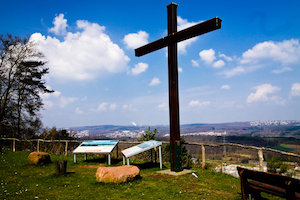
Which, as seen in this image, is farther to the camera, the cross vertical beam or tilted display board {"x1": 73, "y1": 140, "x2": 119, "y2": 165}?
tilted display board {"x1": 73, "y1": 140, "x2": 119, "y2": 165}

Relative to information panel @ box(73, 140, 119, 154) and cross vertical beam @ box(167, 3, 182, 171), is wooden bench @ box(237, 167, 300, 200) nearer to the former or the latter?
cross vertical beam @ box(167, 3, 182, 171)

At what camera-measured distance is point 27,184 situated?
8.02m

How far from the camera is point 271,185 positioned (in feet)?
17.3

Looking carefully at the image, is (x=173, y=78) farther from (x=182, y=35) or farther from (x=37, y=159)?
(x=37, y=159)

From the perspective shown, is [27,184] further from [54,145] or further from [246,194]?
[54,145]

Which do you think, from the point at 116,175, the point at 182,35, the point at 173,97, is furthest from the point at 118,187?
the point at 182,35

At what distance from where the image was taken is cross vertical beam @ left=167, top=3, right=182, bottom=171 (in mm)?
9023

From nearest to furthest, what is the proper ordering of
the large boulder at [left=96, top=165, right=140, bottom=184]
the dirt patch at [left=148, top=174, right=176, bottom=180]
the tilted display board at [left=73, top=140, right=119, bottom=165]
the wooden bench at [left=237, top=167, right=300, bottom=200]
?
the wooden bench at [left=237, top=167, right=300, bottom=200] < the large boulder at [left=96, top=165, right=140, bottom=184] < the dirt patch at [left=148, top=174, right=176, bottom=180] < the tilted display board at [left=73, top=140, right=119, bottom=165]

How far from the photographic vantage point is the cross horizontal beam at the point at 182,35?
759cm

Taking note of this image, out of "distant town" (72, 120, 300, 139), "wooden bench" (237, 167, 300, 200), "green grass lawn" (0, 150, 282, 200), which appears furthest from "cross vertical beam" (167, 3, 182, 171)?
"wooden bench" (237, 167, 300, 200)

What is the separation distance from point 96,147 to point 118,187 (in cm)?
529

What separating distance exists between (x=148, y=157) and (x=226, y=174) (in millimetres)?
5821

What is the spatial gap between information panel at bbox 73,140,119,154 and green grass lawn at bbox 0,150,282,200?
6.75ft

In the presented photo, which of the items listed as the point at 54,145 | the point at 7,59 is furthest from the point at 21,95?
the point at 54,145
